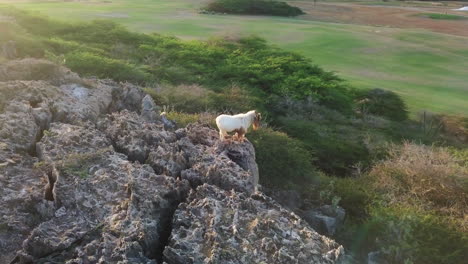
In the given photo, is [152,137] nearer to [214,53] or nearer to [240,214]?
[240,214]

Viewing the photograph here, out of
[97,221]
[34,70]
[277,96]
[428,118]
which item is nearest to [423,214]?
[97,221]

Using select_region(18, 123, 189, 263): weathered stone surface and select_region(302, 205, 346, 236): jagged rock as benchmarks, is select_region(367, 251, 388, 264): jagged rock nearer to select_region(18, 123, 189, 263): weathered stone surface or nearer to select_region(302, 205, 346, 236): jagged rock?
select_region(302, 205, 346, 236): jagged rock

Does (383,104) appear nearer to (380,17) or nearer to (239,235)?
(239,235)

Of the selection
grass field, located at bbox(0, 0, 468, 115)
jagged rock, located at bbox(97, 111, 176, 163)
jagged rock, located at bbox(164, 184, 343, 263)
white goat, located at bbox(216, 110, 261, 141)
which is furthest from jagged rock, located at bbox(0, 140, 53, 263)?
grass field, located at bbox(0, 0, 468, 115)

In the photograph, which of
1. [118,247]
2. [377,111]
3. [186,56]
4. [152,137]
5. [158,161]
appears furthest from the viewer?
[186,56]

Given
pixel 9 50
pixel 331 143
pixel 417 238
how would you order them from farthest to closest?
pixel 331 143 < pixel 9 50 < pixel 417 238

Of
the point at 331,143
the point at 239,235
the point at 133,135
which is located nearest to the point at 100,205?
the point at 239,235
